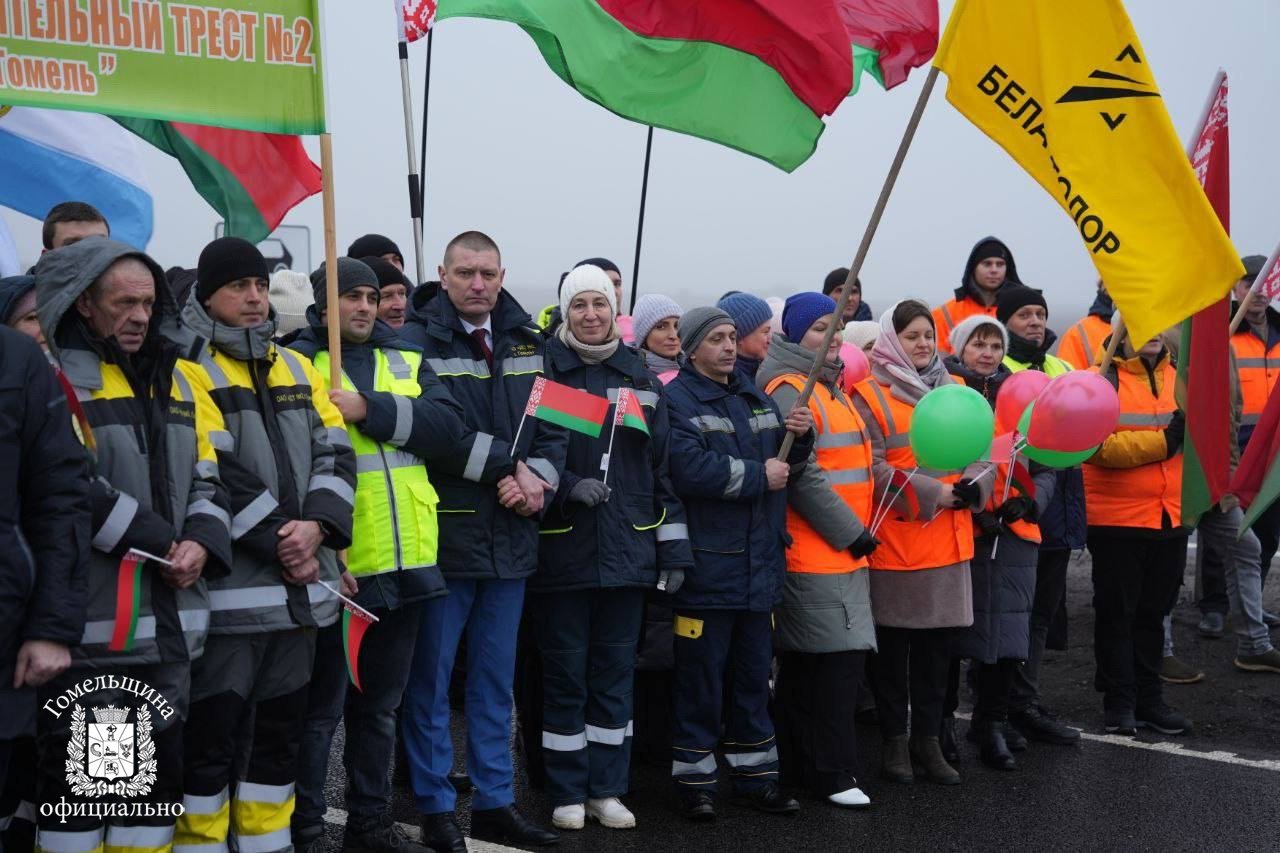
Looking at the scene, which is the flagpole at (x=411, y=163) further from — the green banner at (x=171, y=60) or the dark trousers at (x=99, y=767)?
the dark trousers at (x=99, y=767)

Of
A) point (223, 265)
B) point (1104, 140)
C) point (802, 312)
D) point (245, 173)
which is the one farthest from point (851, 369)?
point (223, 265)

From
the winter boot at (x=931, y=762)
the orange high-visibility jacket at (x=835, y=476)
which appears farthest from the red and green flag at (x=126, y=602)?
the winter boot at (x=931, y=762)

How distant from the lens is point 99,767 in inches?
168

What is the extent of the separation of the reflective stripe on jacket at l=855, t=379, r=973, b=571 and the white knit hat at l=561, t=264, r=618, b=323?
1451mm

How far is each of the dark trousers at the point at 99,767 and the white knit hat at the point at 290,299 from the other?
109 inches

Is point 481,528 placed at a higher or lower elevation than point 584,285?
lower

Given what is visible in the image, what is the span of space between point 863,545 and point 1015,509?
101 centimetres

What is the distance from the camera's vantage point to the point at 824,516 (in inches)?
253

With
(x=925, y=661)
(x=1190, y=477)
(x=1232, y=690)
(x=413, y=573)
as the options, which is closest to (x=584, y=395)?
(x=413, y=573)

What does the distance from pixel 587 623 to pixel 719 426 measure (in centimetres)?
105

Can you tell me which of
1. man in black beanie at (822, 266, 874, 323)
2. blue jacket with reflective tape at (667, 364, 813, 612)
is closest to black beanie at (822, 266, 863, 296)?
man in black beanie at (822, 266, 874, 323)

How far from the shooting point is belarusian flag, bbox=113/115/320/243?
21.5 ft

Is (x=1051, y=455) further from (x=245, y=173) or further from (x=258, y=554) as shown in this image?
(x=245, y=173)

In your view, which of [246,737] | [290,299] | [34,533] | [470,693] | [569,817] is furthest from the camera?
[290,299]
